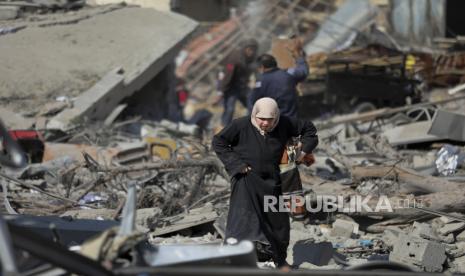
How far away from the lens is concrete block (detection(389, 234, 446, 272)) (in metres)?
7.62

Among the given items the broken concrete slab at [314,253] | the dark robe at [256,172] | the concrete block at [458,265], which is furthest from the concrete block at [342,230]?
the dark robe at [256,172]

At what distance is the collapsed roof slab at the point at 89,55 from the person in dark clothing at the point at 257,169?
6340 millimetres

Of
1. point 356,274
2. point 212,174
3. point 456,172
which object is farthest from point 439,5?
point 356,274

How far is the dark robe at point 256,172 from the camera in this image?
A: 7.04m

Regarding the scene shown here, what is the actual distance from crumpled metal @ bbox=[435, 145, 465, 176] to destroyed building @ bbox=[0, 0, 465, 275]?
1.1 inches

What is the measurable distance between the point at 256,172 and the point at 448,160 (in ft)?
15.3

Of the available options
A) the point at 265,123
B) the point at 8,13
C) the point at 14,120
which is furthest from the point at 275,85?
the point at 8,13

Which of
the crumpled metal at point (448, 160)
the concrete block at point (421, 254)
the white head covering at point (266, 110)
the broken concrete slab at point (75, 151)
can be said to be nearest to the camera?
the white head covering at point (266, 110)

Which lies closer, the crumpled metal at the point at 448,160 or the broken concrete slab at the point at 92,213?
the broken concrete slab at the point at 92,213

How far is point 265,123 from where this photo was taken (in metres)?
6.90

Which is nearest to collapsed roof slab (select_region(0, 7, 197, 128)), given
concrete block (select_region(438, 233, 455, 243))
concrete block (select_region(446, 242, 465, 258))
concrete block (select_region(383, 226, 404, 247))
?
concrete block (select_region(383, 226, 404, 247))

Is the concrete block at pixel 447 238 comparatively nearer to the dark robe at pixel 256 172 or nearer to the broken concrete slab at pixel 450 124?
the dark robe at pixel 256 172

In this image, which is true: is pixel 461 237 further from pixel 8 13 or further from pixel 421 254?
pixel 8 13

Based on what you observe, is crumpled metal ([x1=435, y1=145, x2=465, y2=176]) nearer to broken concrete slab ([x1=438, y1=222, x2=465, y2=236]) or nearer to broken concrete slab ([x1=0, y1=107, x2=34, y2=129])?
broken concrete slab ([x1=438, y1=222, x2=465, y2=236])
